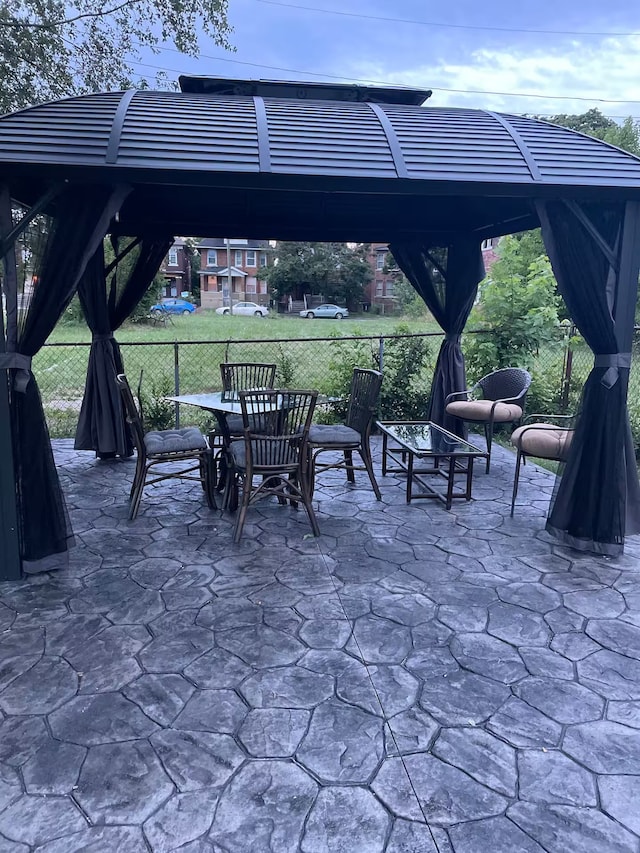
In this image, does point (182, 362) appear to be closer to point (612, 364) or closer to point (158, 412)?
point (158, 412)

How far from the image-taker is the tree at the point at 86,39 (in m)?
7.72

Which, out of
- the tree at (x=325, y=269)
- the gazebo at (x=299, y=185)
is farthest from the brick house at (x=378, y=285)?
the gazebo at (x=299, y=185)

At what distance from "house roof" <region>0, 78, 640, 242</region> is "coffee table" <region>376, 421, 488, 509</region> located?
1715mm

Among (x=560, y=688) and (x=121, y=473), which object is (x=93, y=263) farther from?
(x=560, y=688)

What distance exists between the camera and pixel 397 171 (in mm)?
2957

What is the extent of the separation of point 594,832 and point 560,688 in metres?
0.64

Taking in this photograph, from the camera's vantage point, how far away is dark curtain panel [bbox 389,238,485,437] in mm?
5316

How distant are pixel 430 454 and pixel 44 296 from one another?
260cm

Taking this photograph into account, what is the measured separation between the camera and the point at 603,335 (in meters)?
3.20

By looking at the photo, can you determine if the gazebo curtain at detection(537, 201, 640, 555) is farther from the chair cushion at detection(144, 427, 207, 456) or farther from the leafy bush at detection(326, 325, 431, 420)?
the leafy bush at detection(326, 325, 431, 420)

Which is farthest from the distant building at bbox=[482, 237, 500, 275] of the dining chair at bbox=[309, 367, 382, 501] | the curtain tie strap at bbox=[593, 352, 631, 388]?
the curtain tie strap at bbox=[593, 352, 631, 388]

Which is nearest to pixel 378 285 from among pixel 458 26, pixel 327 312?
pixel 327 312

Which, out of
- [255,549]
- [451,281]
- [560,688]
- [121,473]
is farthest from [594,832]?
[451,281]

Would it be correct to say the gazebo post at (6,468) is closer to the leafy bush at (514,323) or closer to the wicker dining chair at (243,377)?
the wicker dining chair at (243,377)
